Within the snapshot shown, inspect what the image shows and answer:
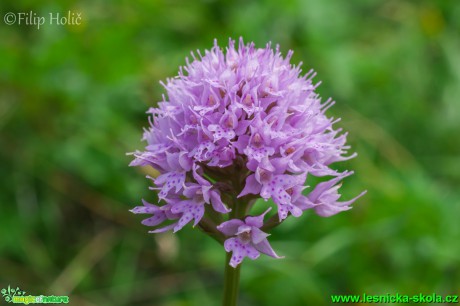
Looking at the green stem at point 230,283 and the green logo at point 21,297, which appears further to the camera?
the green logo at point 21,297

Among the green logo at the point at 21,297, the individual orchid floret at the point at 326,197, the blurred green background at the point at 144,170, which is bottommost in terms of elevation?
the individual orchid floret at the point at 326,197

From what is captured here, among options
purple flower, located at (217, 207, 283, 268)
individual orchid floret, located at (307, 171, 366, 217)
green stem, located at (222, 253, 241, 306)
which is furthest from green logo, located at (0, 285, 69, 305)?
individual orchid floret, located at (307, 171, 366, 217)

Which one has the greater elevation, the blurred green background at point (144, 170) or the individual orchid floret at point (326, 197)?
the blurred green background at point (144, 170)

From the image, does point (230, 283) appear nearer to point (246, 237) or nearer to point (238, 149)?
point (246, 237)

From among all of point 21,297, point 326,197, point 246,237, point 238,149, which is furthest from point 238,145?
point 21,297

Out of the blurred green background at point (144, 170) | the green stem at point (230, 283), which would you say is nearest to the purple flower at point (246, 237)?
the green stem at point (230, 283)

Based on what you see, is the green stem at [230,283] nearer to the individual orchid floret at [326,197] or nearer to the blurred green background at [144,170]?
the individual orchid floret at [326,197]
